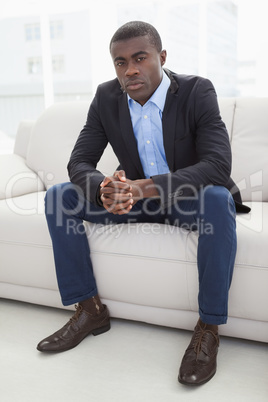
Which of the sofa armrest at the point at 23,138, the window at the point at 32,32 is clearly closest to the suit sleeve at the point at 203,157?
the sofa armrest at the point at 23,138

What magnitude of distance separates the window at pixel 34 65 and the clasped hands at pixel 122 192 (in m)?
4.17

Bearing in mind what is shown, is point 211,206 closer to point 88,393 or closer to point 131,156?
point 131,156

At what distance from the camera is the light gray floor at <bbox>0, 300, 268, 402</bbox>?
1.21 meters

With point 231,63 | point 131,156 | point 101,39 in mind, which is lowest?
point 131,156

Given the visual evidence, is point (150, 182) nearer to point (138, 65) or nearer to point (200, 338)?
point (138, 65)

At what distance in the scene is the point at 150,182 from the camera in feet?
4.57

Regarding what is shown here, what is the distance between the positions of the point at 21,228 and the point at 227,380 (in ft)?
3.34

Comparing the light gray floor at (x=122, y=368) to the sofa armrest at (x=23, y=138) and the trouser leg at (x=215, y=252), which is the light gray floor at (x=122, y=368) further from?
the sofa armrest at (x=23, y=138)

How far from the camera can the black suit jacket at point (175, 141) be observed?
1377mm

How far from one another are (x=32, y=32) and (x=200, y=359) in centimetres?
460

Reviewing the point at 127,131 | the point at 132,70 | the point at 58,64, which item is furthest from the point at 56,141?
the point at 58,64

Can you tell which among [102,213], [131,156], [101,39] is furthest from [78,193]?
[101,39]

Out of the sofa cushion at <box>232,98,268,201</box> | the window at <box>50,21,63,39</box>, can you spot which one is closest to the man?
the sofa cushion at <box>232,98,268,201</box>

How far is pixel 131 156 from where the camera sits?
5.20 feet
